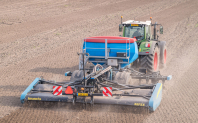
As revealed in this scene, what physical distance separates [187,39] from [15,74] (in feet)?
40.4

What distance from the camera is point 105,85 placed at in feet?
26.1

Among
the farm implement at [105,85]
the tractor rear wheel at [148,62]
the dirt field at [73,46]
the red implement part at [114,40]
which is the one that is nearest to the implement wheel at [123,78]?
the farm implement at [105,85]

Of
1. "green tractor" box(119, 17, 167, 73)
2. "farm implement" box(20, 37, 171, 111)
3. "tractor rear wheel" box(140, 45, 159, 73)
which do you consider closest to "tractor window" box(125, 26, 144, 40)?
"green tractor" box(119, 17, 167, 73)

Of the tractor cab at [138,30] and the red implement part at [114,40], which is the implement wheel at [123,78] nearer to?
the red implement part at [114,40]

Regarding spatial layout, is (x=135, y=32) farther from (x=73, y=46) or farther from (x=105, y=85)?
(x=73, y=46)

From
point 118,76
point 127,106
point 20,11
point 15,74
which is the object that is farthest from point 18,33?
point 127,106

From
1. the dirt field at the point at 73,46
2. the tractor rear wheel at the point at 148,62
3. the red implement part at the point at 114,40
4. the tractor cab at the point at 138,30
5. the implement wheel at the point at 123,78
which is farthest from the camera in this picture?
the tractor cab at the point at 138,30

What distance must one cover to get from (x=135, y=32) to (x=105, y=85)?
4.25 meters

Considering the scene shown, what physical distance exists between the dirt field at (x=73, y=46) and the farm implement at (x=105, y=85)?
1.04ft

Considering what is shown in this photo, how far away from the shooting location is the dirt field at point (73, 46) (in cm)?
731

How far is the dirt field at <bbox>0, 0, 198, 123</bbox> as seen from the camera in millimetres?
7309

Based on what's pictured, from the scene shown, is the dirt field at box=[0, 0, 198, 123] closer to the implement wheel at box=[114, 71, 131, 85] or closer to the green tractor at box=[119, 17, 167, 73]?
the green tractor at box=[119, 17, 167, 73]

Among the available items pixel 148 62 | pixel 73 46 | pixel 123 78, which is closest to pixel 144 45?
pixel 148 62

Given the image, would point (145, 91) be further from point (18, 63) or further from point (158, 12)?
point (158, 12)
